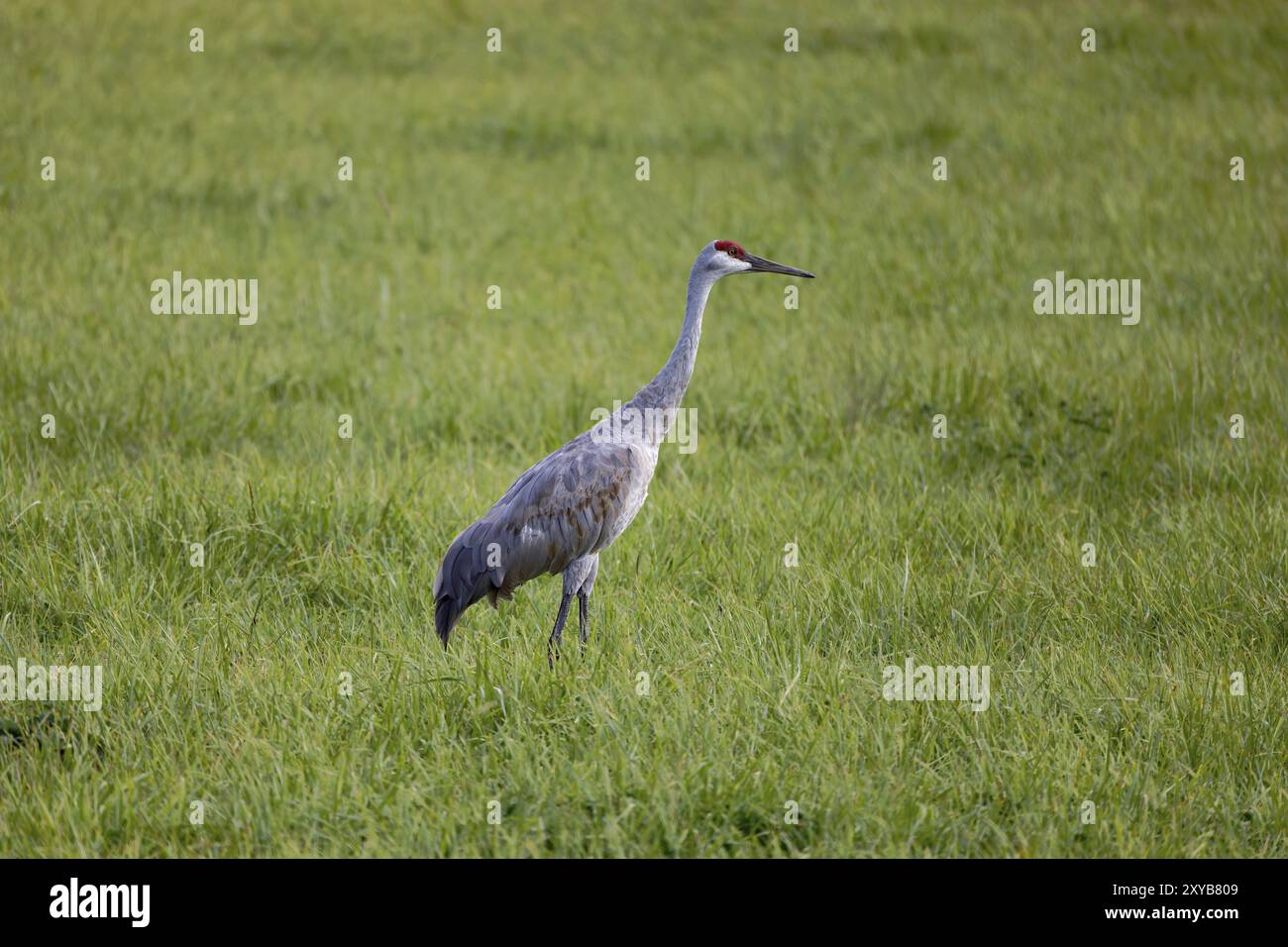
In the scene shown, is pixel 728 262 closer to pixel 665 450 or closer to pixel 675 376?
pixel 675 376

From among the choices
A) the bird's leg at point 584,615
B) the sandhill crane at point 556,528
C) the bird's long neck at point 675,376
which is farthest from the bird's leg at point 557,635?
the bird's long neck at point 675,376

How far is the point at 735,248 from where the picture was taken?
5664mm

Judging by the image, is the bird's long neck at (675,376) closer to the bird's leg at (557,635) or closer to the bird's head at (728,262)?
the bird's head at (728,262)

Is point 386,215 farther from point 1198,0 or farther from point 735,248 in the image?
point 1198,0

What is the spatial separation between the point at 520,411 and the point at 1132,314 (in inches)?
199

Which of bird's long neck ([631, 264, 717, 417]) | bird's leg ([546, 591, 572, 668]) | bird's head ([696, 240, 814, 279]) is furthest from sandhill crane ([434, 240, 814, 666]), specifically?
bird's head ([696, 240, 814, 279])

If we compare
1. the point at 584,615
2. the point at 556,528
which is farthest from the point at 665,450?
the point at 556,528

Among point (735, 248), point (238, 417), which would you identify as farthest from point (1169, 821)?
point (238, 417)

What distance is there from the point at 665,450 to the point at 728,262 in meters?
1.98

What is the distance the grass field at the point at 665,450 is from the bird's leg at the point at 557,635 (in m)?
0.15

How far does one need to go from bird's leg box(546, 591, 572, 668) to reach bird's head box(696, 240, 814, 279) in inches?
67.4

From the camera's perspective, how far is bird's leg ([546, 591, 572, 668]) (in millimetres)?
4949

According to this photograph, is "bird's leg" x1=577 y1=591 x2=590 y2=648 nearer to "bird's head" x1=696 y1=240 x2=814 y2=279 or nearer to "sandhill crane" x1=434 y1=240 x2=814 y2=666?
"sandhill crane" x1=434 y1=240 x2=814 y2=666

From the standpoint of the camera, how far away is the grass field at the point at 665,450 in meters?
4.17
